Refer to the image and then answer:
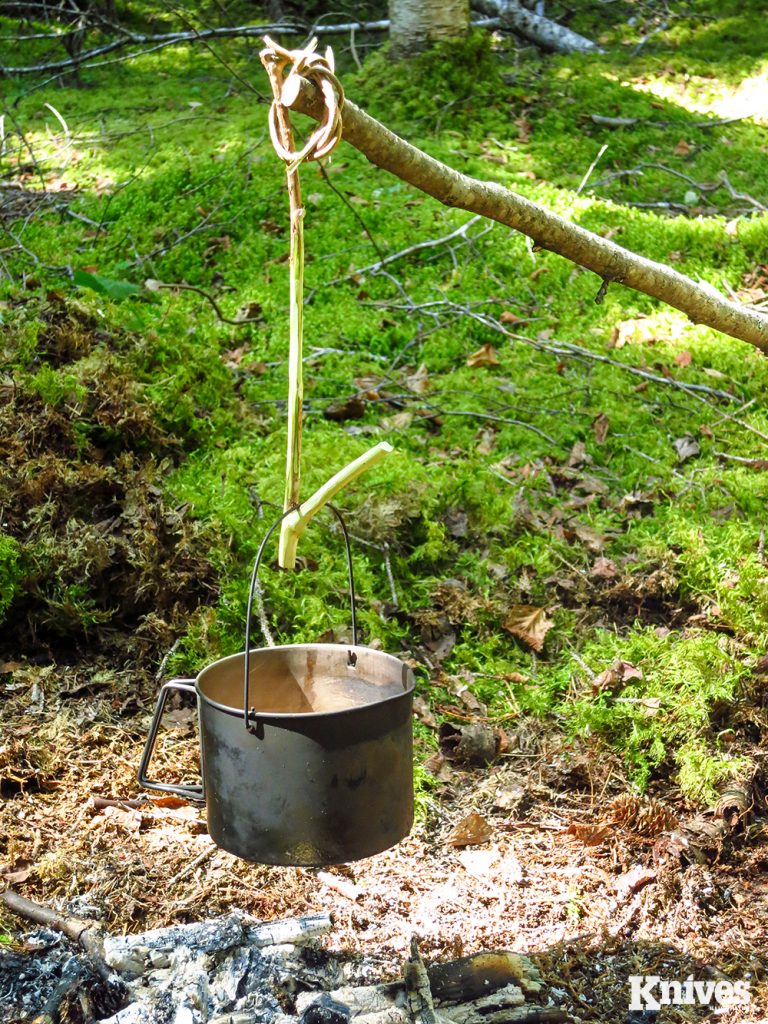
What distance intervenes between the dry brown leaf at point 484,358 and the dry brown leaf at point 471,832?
293 centimetres

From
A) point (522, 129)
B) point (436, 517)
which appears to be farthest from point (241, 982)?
point (522, 129)

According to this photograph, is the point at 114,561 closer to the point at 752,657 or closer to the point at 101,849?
the point at 101,849

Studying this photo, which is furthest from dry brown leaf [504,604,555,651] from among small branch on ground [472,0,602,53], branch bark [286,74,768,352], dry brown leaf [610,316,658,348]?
small branch on ground [472,0,602,53]

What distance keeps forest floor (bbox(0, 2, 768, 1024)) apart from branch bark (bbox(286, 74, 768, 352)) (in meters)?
1.56

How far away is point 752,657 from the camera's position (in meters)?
3.96

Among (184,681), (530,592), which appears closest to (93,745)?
(184,681)

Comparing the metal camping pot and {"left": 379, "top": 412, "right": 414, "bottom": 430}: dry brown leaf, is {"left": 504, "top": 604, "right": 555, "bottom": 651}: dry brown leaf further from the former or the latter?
the metal camping pot

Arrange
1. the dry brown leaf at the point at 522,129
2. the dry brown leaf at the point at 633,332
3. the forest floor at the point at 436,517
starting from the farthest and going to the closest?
the dry brown leaf at the point at 522,129
the dry brown leaf at the point at 633,332
the forest floor at the point at 436,517

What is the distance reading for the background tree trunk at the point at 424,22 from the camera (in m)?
7.52

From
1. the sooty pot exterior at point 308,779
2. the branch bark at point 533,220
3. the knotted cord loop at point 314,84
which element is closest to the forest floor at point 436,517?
the sooty pot exterior at point 308,779

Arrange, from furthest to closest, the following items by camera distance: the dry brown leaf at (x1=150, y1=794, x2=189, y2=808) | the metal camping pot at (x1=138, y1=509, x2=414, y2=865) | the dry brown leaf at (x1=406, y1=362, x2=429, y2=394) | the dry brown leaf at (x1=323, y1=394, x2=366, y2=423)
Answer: the dry brown leaf at (x1=406, y1=362, x2=429, y2=394) → the dry brown leaf at (x1=323, y1=394, x2=366, y2=423) → the dry brown leaf at (x1=150, y1=794, x2=189, y2=808) → the metal camping pot at (x1=138, y1=509, x2=414, y2=865)

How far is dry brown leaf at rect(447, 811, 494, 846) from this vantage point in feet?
11.4

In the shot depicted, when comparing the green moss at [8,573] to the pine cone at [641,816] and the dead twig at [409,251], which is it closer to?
the pine cone at [641,816]

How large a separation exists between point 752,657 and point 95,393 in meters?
3.06
